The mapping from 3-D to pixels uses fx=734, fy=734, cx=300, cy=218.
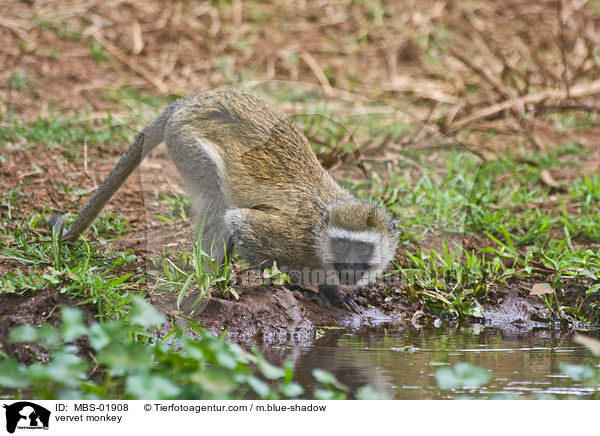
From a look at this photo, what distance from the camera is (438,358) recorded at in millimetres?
4316

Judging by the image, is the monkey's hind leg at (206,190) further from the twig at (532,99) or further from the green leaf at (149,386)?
the twig at (532,99)

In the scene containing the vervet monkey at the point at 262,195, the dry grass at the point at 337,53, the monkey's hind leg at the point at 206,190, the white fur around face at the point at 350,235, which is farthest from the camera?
the dry grass at the point at 337,53

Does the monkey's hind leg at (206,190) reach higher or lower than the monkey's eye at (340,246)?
higher

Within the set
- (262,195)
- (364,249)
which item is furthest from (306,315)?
(262,195)

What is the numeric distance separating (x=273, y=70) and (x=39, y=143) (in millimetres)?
4171

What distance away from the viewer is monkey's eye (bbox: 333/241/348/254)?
5145 mm

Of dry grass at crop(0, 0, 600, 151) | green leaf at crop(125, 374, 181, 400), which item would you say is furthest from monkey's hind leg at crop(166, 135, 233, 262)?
dry grass at crop(0, 0, 600, 151)

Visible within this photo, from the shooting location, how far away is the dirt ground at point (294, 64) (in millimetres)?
7297

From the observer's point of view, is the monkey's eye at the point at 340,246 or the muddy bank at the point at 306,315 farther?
the monkey's eye at the point at 340,246

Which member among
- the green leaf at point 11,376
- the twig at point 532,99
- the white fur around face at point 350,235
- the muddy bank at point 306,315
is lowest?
the green leaf at point 11,376

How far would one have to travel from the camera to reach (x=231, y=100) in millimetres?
5656
